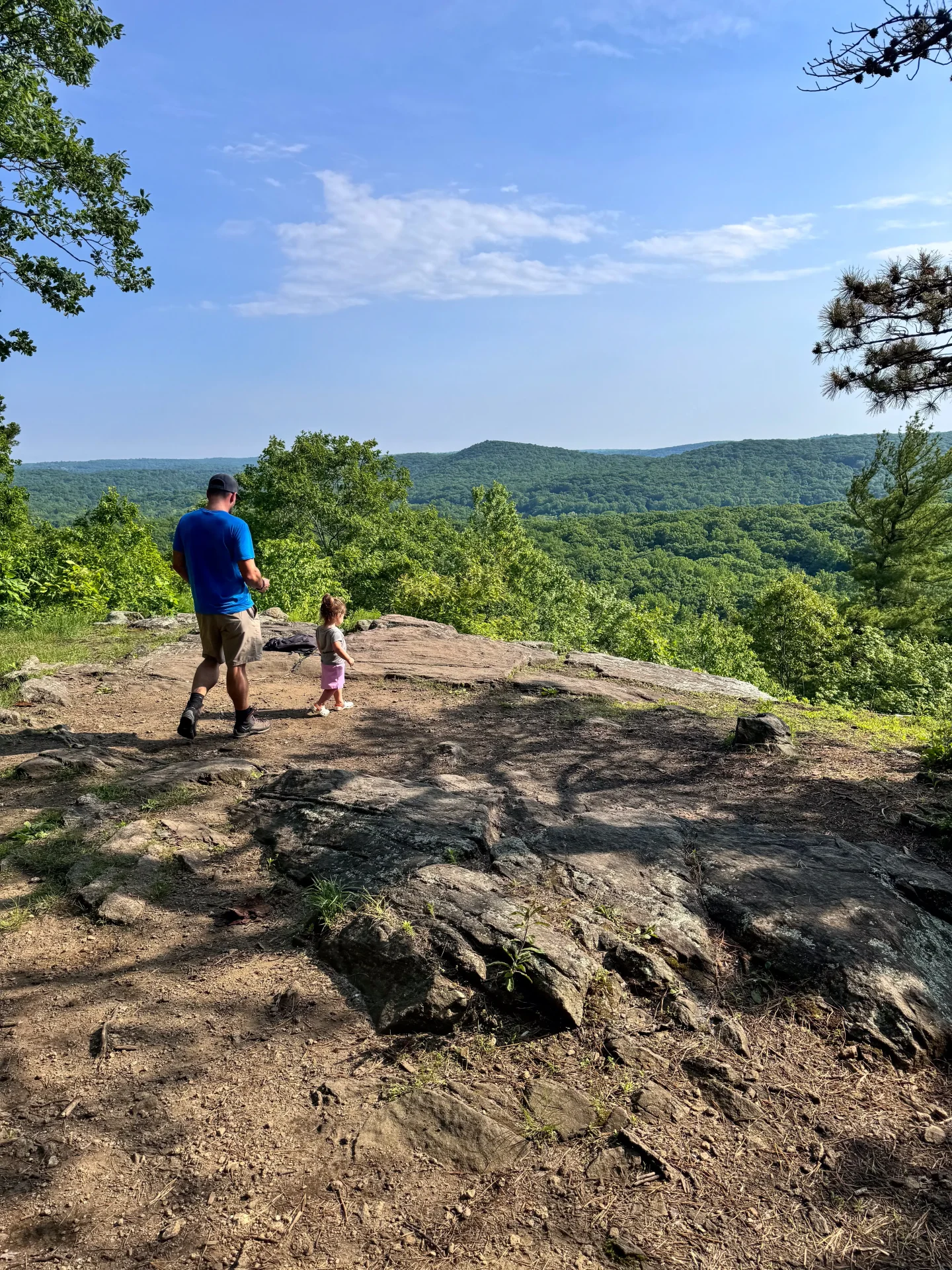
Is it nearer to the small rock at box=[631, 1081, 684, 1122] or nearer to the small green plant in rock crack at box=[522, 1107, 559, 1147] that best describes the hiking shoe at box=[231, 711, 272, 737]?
the small green plant in rock crack at box=[522, 1107, 559, 1147]

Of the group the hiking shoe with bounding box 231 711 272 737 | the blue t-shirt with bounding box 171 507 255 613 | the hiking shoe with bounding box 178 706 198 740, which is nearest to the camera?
the blue t-shirt with bounding box 171 507 255 613

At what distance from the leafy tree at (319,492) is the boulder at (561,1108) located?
34030 mm

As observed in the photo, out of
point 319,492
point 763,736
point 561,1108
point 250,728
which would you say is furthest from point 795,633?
point 561,1108

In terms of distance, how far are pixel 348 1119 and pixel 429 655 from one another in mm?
7349

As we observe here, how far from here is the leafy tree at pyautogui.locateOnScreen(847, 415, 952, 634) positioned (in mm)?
32594

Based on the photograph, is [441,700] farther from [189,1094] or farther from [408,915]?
[189,1094]

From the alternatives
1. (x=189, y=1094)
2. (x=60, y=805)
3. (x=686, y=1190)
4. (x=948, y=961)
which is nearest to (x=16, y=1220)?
(x=189, y=1094)

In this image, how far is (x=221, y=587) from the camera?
5508 millimetres

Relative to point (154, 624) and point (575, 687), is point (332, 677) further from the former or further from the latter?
point (154, 624)

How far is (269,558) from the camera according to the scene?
16891 millimetres

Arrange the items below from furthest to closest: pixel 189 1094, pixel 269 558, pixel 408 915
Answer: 1. pixel 269 558
2. pixel 408 915
3. pixel 189 1094

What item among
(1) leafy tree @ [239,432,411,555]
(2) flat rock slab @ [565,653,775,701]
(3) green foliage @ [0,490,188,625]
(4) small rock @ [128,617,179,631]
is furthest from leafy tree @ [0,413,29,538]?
(2) flat rock slab @ [565,653,775,701]

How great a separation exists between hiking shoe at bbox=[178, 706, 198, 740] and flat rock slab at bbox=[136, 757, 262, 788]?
0.61 metres

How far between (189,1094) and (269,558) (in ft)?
50.6
